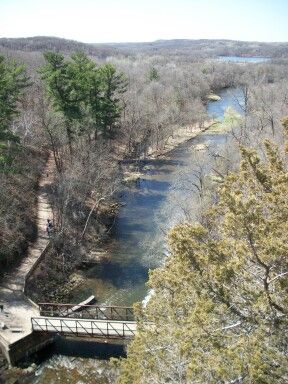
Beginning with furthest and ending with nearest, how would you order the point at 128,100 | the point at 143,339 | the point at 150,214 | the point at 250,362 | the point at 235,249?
1. the point at 128,100
2. the point at 150,214
3. the point at 143,339
4. the point at 235,249
5. the point at 250,362

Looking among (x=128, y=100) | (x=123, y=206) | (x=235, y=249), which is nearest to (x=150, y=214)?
(x=123, y=206)

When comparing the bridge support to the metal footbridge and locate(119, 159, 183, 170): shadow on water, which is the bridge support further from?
locate(119, 159, 183, 170): shadow on water

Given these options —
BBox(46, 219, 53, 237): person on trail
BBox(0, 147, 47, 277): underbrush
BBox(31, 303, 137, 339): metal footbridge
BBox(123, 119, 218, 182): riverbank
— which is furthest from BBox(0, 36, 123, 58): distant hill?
BBox(31, 303, 137, 339): metal footbridge

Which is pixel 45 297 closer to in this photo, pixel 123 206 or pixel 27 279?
pixel 27 279

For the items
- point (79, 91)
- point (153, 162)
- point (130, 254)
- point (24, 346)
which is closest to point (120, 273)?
point (130, 254)

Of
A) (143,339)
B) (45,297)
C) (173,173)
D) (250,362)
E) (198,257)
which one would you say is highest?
(198,257)

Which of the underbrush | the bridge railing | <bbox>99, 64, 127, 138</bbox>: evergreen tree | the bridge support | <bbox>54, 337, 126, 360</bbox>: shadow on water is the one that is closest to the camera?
the bridge support

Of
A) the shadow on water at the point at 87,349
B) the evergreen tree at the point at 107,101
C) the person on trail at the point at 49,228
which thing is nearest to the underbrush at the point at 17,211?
the person on trail at the point at 49,228

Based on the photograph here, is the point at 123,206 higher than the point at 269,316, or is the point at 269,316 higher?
the point at 269,316
